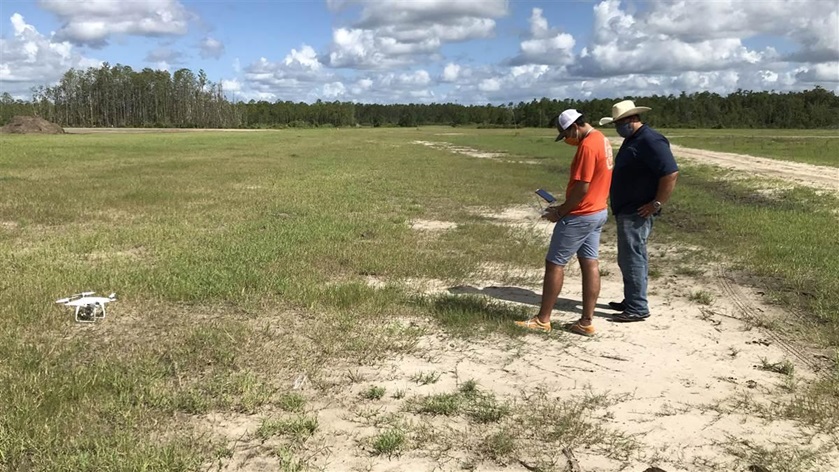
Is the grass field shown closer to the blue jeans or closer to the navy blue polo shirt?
the blue jeans

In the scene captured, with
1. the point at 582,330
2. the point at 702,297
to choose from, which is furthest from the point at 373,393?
the point at 702,297

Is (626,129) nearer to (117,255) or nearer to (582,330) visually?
(582,330)

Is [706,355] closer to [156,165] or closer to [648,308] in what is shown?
[648,308]

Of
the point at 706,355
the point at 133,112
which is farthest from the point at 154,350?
the point at 133,112

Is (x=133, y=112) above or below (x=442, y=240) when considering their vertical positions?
above

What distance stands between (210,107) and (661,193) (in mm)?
160393

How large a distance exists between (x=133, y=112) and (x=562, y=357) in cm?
15959

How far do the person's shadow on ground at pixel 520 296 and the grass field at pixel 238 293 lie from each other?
1.64 feet

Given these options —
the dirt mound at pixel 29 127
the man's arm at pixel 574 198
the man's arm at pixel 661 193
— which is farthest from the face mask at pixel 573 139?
the dirt mound at pixel 29 127

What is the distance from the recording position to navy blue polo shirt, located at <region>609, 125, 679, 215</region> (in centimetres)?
585

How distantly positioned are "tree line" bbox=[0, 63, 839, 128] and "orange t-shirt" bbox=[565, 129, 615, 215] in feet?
380

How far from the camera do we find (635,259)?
6.25m

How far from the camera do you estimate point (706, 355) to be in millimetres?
5332

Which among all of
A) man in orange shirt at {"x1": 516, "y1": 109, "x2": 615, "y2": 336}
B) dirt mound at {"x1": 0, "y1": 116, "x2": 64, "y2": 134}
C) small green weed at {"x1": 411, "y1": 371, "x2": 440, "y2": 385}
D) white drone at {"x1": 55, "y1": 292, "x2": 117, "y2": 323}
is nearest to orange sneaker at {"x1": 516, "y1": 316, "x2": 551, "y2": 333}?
man in orange shirt at {"x1": 516, "y1": 109, "x2": 615, "y2": 336}
